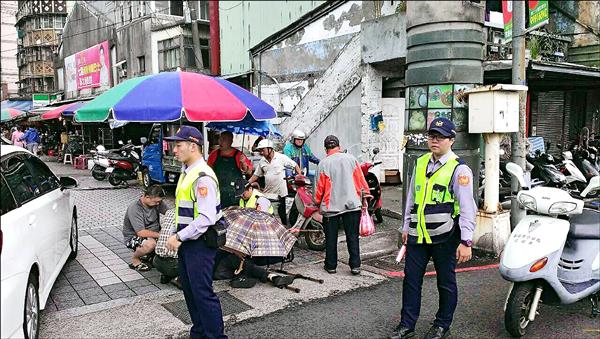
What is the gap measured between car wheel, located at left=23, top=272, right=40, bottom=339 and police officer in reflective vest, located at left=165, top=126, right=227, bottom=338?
117cm

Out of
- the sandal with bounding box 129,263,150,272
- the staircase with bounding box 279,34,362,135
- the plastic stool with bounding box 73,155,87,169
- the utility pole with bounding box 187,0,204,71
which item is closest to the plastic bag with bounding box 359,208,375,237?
the sandal with bounding box 129,263,150,272

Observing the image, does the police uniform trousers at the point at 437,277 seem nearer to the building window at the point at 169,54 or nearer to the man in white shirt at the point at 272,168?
the man in white shirt at the point at 272,168

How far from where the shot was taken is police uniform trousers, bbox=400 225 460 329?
3.93m

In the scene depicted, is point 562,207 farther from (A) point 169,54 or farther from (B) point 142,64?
(B) point 142,64

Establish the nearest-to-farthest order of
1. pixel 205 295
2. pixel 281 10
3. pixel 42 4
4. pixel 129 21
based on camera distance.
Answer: pixel 205 295 → pixel 281 10 → pixel 129 21 → pixel 42 4

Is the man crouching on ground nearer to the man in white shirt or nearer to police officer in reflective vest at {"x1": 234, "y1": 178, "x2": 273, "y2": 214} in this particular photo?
police officer in reflective vest at {"x1": 234, "y1": 178, "x2": 273, "y2": 214}

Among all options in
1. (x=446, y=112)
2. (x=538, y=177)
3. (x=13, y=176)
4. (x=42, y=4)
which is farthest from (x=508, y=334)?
(x=42, y=4)

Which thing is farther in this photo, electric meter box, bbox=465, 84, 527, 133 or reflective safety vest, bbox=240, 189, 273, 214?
electric meter box, bbox=465, 84, 527, 133

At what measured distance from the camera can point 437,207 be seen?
3877 millimetres

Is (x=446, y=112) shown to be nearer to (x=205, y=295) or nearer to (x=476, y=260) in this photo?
(x=476, y=260)

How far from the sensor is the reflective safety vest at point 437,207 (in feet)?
12.7

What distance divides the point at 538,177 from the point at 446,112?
15.9 feet

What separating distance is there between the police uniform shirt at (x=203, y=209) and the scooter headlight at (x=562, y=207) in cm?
277

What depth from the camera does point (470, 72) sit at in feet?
20.7
